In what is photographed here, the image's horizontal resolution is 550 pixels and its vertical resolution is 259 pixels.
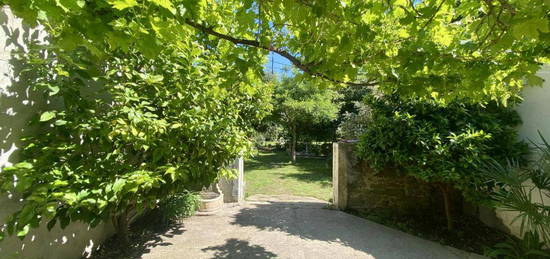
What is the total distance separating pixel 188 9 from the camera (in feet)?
4.73

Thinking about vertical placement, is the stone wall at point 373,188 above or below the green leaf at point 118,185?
below

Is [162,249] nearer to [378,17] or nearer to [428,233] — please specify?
[378,17]

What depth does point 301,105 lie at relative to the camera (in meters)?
12.8

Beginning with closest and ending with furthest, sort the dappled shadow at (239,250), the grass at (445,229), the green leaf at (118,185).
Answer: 1. the green leaf at (118,185)
2. the dappled shadow at (239,250)
3. the grass at (445,229)

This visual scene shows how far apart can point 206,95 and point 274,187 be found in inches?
244

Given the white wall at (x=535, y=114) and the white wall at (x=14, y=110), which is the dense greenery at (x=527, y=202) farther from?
the white wall at (x=14, y=110)

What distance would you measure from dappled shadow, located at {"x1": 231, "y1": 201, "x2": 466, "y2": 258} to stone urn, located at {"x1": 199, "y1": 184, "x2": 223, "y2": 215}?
0.59 meters

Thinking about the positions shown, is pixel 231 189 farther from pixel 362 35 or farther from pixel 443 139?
→ pixel 362 35

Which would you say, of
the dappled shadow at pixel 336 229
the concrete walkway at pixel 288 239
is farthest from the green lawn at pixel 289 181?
the concrete walkway at pixel 288 239

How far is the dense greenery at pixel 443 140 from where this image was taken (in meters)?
3.96

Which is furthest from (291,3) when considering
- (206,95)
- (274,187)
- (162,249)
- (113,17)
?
(274,187)

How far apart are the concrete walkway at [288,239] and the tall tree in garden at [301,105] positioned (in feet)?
26.5

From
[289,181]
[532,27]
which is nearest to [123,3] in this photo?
[532,27]

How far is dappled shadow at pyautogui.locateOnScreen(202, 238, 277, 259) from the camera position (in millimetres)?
3545
